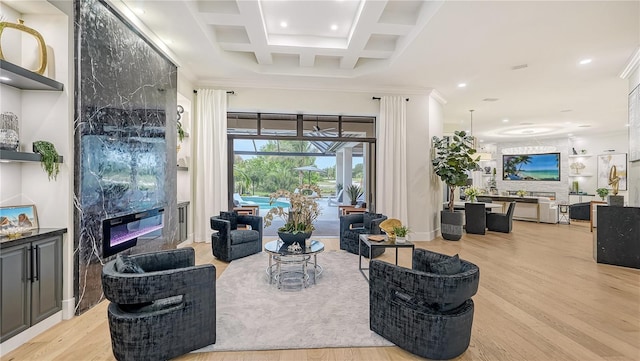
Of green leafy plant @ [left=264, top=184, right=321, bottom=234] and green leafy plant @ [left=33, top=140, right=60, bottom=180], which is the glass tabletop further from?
green leafy plant @ [left=33, top=140, right=60, bottom=180]

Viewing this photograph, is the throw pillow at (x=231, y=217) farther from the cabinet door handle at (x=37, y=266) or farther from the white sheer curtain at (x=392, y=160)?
the white sheer curtain at (x=392, y=160)

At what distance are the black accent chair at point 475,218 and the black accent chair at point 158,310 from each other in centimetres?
688

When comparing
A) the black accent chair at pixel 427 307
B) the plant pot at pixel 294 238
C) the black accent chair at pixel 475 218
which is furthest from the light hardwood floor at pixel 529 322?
the black accent chair at pixel 475 218

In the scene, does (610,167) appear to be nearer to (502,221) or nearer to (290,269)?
(502,221)

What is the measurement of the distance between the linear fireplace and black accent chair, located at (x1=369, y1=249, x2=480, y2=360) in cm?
299

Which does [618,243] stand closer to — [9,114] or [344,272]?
[344,272]

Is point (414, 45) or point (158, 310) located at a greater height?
point (414, 45)

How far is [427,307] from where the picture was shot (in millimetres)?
2211

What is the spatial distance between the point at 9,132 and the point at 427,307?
3839 millimetres

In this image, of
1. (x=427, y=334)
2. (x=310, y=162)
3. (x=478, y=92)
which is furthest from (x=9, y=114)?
(x=478, y=92)

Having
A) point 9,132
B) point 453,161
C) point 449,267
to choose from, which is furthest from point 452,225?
point 9,132

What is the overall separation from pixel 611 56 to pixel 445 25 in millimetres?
3176

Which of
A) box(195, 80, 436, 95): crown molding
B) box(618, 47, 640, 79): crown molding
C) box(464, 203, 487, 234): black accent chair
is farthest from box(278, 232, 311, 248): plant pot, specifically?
box(618, 47, 640, 79): crown molding

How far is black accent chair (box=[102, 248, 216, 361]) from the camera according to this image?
2.00m
